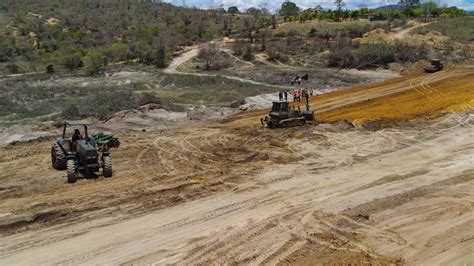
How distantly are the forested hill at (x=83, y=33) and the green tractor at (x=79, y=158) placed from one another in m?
34.9

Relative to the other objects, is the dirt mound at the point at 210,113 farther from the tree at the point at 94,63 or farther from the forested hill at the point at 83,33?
the forested hill at the point at 83,33

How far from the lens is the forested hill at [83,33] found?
58.2m

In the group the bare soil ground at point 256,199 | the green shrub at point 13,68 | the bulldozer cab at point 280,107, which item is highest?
the green shrub at point 13,68

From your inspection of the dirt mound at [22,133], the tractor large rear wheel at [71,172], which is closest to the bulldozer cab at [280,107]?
the dirt mound at [22,133]

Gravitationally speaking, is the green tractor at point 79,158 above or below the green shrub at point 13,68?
below

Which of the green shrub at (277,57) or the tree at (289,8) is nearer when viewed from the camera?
the green shrub at (277,57)

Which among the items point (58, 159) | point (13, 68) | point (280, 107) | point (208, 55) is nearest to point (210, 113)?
point (280, 107)

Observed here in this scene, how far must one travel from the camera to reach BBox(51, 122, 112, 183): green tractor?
18750 mm

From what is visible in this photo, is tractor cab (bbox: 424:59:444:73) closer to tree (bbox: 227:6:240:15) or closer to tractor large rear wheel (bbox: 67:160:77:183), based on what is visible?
tractor large rear wheel (bbox: 67:160:77:183)

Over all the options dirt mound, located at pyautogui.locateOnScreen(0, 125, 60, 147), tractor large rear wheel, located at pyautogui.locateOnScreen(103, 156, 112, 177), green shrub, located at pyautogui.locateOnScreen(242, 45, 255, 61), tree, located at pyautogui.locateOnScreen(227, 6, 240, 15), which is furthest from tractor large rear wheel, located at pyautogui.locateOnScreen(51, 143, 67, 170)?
tree, located at pyautogui.locateOnScreen(227, 6, 240, 15)

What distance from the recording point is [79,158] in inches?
760

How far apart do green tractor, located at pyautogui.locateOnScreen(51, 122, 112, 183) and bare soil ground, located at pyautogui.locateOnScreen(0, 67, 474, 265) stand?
468 millimetres

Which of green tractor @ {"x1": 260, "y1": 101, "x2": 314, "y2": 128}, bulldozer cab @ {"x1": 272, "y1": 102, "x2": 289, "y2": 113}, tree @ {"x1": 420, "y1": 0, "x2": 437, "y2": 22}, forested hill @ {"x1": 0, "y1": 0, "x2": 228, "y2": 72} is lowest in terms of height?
green tractor @ {"x1": 260, "y1": 101, "x2": 314, "y2": 128}

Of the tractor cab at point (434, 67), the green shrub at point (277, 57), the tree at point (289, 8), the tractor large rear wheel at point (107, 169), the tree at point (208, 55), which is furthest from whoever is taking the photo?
the tree at point (289, 8)
